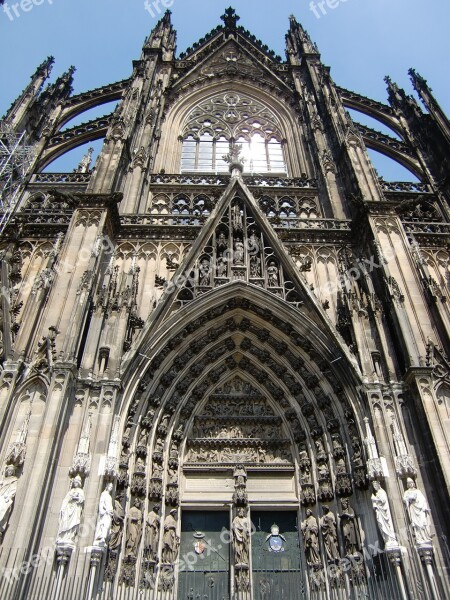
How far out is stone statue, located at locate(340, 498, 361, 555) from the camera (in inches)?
324

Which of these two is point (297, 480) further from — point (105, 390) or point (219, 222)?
point (219, 222)

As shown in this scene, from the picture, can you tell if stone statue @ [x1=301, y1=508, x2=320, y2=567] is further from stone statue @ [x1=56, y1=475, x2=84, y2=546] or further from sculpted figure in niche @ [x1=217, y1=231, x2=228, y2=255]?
sculpted figure in niche @ [x1=217, y1=231, x2=228, y2=255]

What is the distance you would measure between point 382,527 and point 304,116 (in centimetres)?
1461

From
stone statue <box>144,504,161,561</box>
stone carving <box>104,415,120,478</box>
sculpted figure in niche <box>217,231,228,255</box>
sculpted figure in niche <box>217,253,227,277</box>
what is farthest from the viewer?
sculpted figure in niche <box>217,231,228,255</box>

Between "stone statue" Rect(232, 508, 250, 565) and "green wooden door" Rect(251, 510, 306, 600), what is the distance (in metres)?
0.33

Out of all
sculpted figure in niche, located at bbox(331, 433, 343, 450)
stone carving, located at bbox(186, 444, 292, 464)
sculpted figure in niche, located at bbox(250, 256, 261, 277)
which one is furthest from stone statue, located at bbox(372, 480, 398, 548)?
sculpted figure in niche, located at bbox(250, 256, 261, 277)

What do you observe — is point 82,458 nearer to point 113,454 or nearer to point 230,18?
point 113,454

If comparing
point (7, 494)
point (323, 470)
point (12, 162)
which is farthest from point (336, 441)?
point (12, 162)

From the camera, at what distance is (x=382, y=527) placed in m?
7.42

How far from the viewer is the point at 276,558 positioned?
9062 mm

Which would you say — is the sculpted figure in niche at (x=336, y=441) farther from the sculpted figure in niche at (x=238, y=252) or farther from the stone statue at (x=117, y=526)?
the sculpted figure in niche at (x=238, y=252)

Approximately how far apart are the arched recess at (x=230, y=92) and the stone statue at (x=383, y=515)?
1086 centimetres

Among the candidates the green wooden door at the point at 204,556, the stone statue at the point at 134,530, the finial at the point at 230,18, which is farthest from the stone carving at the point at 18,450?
the finial at the point at 230,18

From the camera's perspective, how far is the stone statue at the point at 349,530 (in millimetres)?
8219
